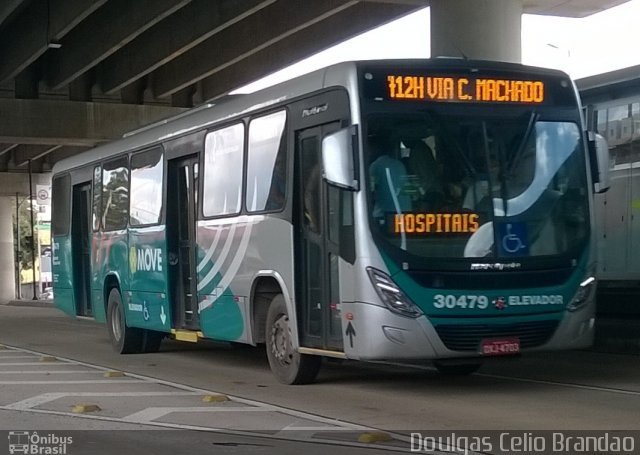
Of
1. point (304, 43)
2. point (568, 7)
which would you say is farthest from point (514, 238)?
point (304, 43)

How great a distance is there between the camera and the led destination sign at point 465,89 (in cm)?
1080

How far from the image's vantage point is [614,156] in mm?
15289

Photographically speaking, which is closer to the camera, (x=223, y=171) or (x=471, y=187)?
(x=471, y=187)

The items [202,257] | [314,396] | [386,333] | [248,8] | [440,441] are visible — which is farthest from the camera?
[248,8]

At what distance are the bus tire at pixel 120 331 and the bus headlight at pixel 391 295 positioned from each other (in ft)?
25.1

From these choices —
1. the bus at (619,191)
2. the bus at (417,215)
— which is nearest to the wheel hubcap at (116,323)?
the bus at (417,215)

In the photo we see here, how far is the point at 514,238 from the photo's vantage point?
10750 mm

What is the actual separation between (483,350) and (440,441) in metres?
2.18

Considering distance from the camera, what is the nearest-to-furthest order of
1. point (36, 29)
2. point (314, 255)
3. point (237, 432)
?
point (237, 432), point (314, 255), point (36, 29)

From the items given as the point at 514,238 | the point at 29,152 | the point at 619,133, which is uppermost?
the point at 29,152

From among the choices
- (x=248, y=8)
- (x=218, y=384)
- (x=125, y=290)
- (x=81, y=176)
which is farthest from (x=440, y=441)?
(x=248, y=8)

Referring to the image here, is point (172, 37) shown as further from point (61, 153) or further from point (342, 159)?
point (61, 153)

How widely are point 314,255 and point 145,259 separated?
542cm

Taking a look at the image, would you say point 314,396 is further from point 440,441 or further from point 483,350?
point 440,441
